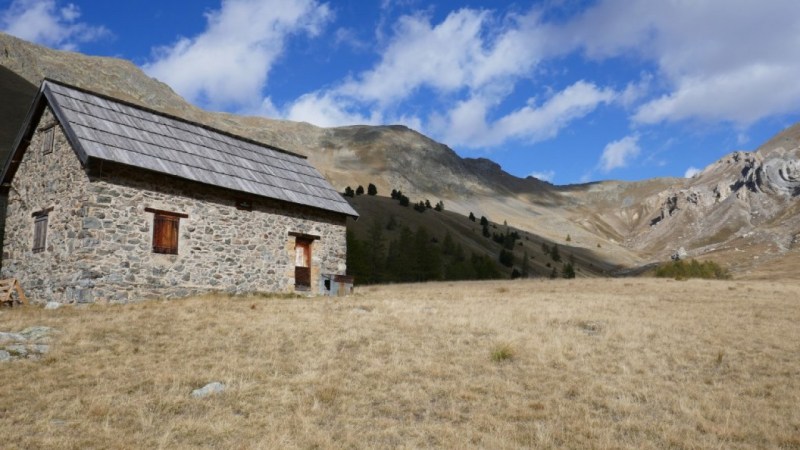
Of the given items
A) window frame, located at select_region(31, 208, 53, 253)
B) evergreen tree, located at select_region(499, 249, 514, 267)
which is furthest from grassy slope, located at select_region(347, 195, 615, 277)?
window frame, located at select_region(31, 208, 53, 253)

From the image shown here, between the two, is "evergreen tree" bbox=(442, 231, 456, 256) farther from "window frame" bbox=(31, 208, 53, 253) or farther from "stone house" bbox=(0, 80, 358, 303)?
"window frame" bbox=(31, 208, 53, 253)

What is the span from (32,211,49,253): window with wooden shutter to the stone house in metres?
0.04

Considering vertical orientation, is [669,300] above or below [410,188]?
below

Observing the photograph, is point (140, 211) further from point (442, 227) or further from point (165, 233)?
point (442, 227)

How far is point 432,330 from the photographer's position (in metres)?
14.8

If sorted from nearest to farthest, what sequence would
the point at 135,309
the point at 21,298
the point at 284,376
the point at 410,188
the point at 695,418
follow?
the point at 695,418 < the point at 284,376 < the point at 135,309 < the point at 21,298 < the point at 410,188

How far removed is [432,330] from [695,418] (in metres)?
7.29

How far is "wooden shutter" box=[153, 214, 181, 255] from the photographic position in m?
18.7

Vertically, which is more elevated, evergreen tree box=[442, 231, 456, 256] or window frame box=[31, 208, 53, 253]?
evergreen tree box=[442, 231, 456, 256]

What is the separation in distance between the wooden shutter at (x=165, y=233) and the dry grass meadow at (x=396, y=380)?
2.49 metres

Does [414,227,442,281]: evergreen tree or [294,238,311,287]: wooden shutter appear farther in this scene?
[414,227,442,281]: evergreen tree

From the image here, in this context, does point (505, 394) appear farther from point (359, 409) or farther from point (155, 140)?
point (155, 140)

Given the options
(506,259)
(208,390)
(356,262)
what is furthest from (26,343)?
(506,259)

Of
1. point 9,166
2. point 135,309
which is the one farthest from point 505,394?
point 9,166
